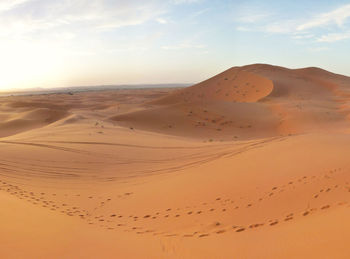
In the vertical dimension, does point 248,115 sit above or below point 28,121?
above

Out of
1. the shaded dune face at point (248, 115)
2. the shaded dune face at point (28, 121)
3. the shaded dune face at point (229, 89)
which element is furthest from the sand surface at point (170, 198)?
the shaded dune face at point (229, 89)

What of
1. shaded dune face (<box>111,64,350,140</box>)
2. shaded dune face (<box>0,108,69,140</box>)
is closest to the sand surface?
shaded dune face (<box>111,64,350,140</box>)

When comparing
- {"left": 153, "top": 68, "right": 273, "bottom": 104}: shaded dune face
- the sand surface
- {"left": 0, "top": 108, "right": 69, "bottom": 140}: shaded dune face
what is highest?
{"left": 153, "top": 68, "right": 273, "bottom": 104}: shaded dune face

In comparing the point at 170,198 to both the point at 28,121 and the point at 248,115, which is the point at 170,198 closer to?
the point at 248,115

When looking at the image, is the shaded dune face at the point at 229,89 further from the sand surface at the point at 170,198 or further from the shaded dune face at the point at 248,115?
the sand surface at the point at 170,198

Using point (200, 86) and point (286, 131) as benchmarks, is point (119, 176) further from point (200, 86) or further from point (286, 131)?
point (200, 86)

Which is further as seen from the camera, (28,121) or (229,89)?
(229,89)

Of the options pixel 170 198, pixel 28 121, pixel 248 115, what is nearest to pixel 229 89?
pixel 248 115

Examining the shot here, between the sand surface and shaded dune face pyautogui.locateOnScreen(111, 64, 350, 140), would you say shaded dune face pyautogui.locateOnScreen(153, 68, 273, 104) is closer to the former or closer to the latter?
shaded dune face pyautogui.locateOnScreen(111, 64, 350, 140)

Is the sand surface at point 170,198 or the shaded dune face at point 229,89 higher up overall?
the shaded dune face at point 229,89

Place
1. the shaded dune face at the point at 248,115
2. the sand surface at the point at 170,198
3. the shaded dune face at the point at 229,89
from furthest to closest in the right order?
1. the shaded dune face at the point at 229,89
2. the shaded dune face at the point at 248,115
3. the sand surface at the point at 170,198

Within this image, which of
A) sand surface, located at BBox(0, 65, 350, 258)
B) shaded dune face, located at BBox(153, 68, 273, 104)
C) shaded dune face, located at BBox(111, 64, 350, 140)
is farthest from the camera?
shaded dune face, located at BBox(153, 68, 273, 104)

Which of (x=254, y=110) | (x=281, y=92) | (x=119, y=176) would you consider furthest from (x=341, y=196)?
(x=281, y=92)

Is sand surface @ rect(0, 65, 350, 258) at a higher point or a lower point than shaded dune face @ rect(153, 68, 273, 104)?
lower
